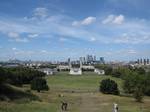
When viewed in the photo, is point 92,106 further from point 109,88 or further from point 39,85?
point 39,85

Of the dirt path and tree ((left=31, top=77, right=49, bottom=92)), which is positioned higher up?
tree ((left=31, top=77, right=49, bottom=92))

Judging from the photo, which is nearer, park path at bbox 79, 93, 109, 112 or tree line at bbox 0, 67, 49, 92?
park path at bbox 79, 93, 109, 112

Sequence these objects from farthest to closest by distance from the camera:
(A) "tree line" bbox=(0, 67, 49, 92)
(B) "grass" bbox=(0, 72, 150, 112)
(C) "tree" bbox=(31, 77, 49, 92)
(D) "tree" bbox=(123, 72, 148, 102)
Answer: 1. (C) "tree" bbox=(31, 77, 49, 92)
2. (A) "tree line" bbox=(0, 67, 49, 92)
3. (D) "tree" bbox=(123, 72, 148, 102)
4. (B) "grass" bbox=(0, 72, 150, 112)

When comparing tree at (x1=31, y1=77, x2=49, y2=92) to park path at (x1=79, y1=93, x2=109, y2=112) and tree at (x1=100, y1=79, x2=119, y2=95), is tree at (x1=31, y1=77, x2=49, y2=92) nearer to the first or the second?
tree at (x1=100, y1=79, x2=119, y2=95)

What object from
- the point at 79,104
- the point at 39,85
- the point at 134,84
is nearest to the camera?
the point at 79,104

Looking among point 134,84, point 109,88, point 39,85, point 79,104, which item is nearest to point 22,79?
point 39,85

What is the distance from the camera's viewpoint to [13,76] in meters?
113

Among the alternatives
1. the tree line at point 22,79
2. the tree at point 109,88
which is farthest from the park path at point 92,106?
the tree at point 109,88

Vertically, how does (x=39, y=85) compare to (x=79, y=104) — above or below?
above

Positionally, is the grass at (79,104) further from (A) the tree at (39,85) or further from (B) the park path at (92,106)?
(A) the tree at (39,85)

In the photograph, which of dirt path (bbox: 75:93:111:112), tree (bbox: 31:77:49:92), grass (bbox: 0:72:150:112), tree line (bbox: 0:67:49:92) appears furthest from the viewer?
tree (bbox: 31:77:49:92)

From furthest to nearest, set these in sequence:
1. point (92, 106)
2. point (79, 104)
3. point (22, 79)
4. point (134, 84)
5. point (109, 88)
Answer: point (22, 79)
point (109, 88)
point (134, 84)
point (79, 104)
point (92, 106)

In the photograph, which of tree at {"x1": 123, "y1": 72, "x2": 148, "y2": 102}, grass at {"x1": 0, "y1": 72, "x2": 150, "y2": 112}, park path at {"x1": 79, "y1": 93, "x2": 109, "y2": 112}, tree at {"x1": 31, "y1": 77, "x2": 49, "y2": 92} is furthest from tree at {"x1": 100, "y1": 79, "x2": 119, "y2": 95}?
park path at {"x1": 79, "y1": 93, "x2": 109, "y2": 112}

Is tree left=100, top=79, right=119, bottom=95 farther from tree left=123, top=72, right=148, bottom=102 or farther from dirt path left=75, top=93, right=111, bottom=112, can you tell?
dirt path left=75, top=93, right=111, bottom=112
